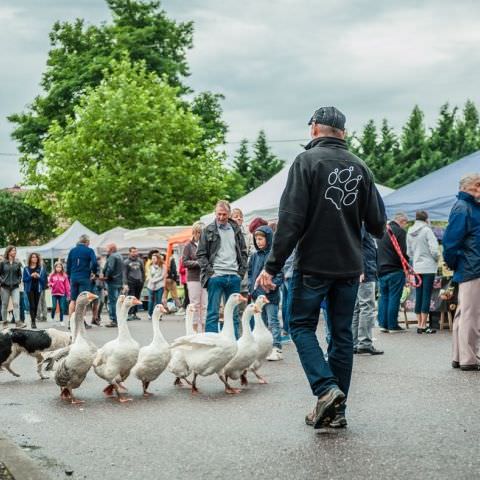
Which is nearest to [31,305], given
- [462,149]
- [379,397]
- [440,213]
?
[440,213]

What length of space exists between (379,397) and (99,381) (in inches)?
148

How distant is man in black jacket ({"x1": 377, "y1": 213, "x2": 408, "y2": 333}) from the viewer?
1670cm

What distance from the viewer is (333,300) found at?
705 centimetres

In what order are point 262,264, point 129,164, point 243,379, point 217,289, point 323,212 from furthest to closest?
1. point 129,164
2. point 262,264
3. point 217,289
4. point 243,379
5. point 323,212

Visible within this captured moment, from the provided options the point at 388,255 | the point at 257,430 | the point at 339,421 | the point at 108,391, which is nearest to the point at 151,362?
the point at 108,391

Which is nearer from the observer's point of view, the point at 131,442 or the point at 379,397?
the point at 131,442

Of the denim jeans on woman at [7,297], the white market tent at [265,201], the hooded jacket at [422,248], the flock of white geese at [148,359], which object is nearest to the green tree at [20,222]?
the white market tent at [265,201]

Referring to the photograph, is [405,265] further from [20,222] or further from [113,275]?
[20,222]

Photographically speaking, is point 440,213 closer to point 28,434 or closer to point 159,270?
point 159,270

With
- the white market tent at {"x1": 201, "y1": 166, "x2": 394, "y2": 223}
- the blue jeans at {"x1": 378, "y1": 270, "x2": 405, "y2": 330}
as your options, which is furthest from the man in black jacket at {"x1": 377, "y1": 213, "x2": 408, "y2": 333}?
the white market tent at {"x1": 201, "y1": 166, "x2": 394, "y2": 223}

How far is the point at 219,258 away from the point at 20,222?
64.1 metres

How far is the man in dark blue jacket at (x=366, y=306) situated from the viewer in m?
12.9

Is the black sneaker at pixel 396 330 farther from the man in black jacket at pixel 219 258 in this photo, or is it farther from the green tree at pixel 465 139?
the green tree at pixel 465 139

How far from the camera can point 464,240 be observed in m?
10.5
